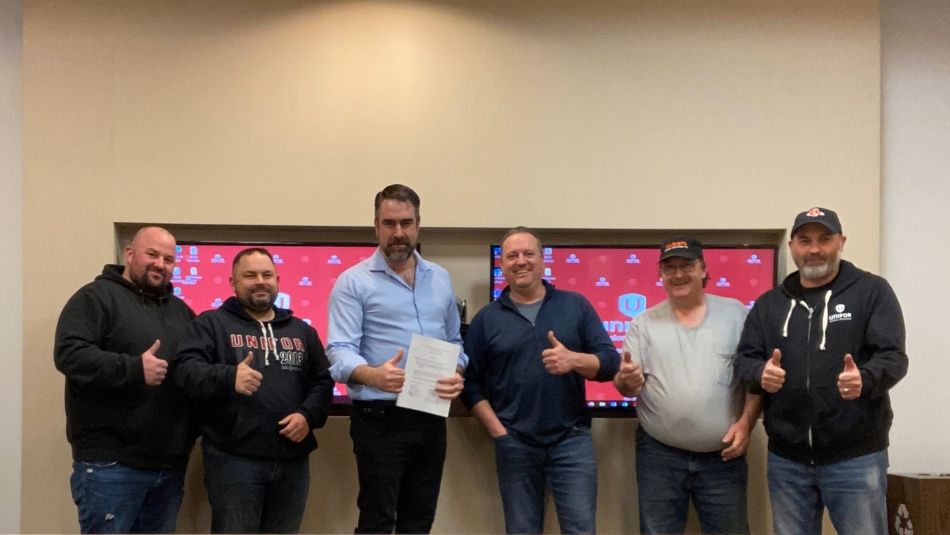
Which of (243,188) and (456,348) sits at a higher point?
(243,188)

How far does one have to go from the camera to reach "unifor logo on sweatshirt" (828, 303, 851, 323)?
330cm

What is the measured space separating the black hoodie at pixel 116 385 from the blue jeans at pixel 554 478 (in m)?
1.33

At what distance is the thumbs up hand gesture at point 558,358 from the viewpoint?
345 centimetres

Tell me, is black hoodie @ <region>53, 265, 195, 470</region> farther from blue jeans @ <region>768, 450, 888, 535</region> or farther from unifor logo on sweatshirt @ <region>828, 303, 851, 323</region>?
unifor logo on sweatshirt @ <region>828, 303, 851, 323</region>

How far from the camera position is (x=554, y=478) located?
364 cm

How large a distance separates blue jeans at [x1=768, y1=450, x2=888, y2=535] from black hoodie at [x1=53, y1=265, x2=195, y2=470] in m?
2.38

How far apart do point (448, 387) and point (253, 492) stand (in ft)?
2.74

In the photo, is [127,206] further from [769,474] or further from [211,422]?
[769,474]

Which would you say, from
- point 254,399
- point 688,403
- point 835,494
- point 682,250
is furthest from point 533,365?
point 835,494

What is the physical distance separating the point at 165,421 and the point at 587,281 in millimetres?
1986

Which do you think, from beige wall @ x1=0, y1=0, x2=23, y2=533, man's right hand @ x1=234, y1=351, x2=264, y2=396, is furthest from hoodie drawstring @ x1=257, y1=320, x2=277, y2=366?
beige wall @ x1=0, y1=0, x2=23, y2=533

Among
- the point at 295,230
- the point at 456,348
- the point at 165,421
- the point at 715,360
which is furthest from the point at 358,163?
the point at 715,360

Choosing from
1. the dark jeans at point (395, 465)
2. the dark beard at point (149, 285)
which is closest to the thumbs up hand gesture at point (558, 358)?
the dark jeans at point (395, 465)

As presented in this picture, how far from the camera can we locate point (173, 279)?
4.06 m
